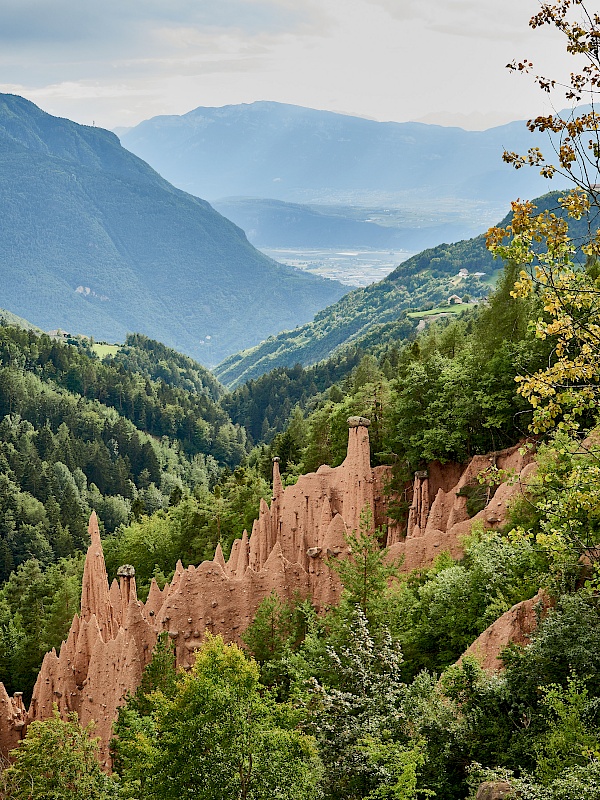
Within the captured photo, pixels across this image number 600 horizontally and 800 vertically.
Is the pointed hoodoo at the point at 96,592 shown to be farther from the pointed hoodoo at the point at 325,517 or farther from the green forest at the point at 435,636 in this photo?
the pointed hoodoo at the point at 325,517

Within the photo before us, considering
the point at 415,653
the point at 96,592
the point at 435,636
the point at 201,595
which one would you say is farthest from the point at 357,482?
the point at 96,592

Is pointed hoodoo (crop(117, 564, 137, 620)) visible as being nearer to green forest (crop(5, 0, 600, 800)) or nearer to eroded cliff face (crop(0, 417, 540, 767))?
eroded cliff face (crop(0, 417, 540, 767))

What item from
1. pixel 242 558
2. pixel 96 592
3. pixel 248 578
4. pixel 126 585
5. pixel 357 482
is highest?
pixel 357 482

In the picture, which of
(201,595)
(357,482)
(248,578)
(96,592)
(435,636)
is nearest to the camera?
(435,636)

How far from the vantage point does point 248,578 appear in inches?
1433

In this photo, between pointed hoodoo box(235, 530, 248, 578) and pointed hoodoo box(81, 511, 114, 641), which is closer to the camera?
pointed hoodoo box(235, 530, 248, 578)

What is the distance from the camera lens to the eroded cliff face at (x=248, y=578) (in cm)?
3609

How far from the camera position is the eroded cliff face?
118 feet

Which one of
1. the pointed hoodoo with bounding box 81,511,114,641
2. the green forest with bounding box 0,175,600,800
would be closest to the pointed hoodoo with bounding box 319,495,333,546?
the green forest with bounding box 0,175,600,800

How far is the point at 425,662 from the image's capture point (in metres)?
29.6

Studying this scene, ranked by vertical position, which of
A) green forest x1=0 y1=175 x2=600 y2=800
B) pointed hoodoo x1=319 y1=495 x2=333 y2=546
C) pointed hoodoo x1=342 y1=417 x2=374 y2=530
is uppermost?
pointed hoodoo x1=342 y1=417 x2=374 y2=530

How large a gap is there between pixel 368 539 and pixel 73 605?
32.8 meters

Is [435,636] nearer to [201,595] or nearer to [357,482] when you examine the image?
[201,595]

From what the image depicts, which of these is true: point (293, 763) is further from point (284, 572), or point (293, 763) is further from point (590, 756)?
point (284, 572)
